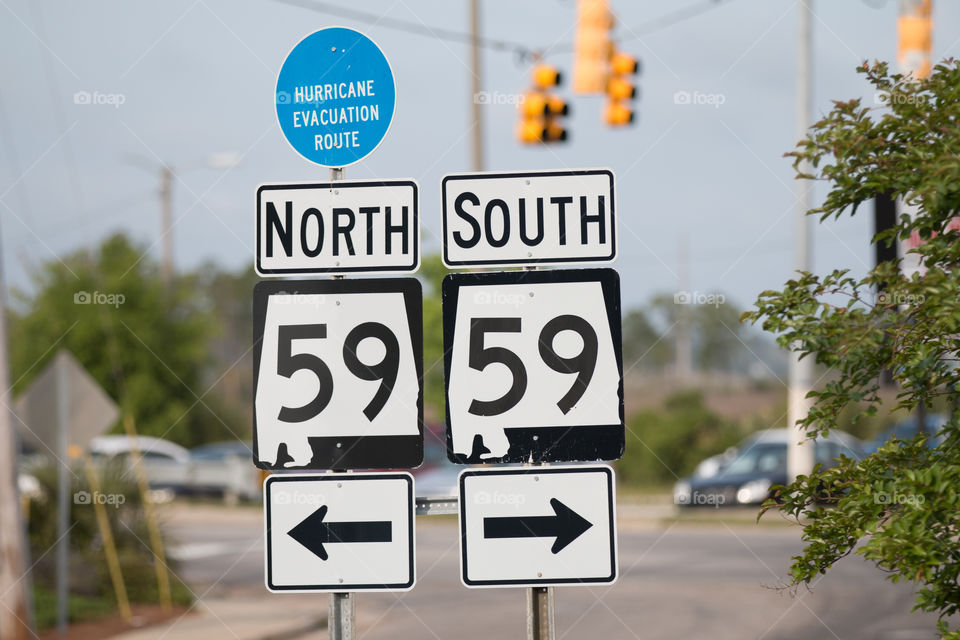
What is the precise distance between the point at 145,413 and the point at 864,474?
3161cm

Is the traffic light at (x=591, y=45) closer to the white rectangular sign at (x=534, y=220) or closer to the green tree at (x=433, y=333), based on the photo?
the green tree at (x=433, y=333)

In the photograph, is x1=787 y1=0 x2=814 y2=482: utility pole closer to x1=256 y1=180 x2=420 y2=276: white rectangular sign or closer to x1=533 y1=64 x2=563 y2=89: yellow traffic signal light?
x1=533 y1=64 x2=563 y2=89: yellow traffic signal light

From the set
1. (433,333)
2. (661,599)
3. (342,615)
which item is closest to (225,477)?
(661,599)

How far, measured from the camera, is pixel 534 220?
3537 millimetres

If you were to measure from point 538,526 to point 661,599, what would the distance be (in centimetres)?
955

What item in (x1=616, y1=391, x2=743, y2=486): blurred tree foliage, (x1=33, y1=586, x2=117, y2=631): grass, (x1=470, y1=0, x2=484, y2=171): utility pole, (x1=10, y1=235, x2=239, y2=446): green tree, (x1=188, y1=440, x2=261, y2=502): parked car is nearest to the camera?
(x1=33, y1=586, x2=117, y2=631): grass

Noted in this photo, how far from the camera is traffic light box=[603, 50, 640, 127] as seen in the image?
1137 cm

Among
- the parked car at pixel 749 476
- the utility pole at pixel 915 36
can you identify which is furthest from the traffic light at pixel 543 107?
the parked car at pixel 749 476

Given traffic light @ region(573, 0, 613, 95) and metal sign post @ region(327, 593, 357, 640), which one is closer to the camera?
metal sign post @ region(327, 593, 357, 640)

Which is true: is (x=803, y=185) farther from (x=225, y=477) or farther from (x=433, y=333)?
(x=225, y=477)

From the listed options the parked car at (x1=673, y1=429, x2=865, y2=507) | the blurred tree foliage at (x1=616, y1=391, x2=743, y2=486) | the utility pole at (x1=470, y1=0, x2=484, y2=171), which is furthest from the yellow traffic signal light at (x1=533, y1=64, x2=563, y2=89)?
the blurred tree foliage at (x1=616, y1=391, x2=743, y2=486)

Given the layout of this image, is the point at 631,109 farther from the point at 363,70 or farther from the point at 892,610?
the point at 363,70

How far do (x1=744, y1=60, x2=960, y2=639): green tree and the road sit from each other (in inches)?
174

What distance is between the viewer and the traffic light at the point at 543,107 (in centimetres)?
1229
